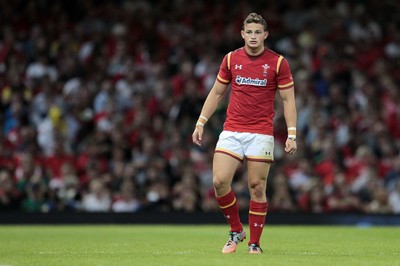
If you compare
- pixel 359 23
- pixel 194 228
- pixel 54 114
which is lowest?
pixel 194 228

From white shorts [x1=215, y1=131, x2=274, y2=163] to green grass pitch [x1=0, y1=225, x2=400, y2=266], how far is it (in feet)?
3.37

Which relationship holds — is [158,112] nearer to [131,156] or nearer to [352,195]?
[131,156]

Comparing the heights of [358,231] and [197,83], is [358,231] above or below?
below

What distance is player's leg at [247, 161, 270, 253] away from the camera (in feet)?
35.0

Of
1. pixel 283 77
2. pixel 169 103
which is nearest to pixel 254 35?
pixel 283 77

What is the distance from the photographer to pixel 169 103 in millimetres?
21172

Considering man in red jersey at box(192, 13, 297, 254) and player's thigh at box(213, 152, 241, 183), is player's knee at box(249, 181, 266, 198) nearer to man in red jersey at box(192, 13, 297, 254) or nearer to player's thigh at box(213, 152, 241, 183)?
man in red jersey at box(192, 13, 297, 254)

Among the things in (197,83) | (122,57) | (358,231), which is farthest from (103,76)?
(358,231)

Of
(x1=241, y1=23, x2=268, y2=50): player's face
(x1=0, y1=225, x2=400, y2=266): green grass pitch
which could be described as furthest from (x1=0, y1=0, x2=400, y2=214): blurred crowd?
(x1=241, y1=23, x2=268, y2=50): player's face

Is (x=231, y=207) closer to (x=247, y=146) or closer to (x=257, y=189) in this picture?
(x=257, y=189)

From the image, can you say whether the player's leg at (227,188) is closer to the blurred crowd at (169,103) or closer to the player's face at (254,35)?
the player's face at (254,35)

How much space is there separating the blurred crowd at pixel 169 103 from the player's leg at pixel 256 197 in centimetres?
796

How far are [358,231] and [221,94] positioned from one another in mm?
6486

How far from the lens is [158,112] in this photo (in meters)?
21.0
